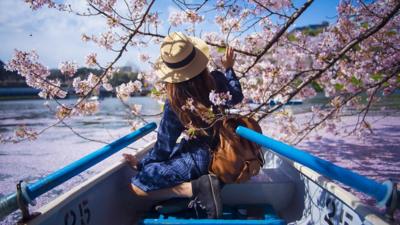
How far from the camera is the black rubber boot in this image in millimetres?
1832

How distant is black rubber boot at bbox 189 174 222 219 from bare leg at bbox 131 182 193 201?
7 centimetres

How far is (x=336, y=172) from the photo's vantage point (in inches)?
52.6

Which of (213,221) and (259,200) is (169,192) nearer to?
(213,221)

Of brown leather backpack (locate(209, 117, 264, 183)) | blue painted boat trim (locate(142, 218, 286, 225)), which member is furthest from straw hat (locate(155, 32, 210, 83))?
blue painted boat trim (locate(142, 218, 286, 225))

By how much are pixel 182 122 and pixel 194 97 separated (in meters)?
0.21

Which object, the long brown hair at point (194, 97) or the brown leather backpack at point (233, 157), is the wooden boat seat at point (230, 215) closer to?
the brown leather backpack at point (233, 157)

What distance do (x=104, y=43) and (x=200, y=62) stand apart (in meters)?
1.78

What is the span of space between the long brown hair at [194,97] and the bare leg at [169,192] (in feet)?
1.50

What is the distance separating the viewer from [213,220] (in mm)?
1749

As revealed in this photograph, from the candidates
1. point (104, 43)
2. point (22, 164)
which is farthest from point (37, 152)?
point (104, 43)

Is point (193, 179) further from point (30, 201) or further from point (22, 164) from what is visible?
point (22, 164)

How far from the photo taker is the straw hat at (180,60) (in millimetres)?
2057

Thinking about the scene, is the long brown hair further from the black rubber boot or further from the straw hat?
the black rubber boot

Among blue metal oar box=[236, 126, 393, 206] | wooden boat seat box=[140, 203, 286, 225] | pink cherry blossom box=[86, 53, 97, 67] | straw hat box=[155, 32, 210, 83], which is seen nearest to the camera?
blue metal oar box=[236, 126, 393, 206]
